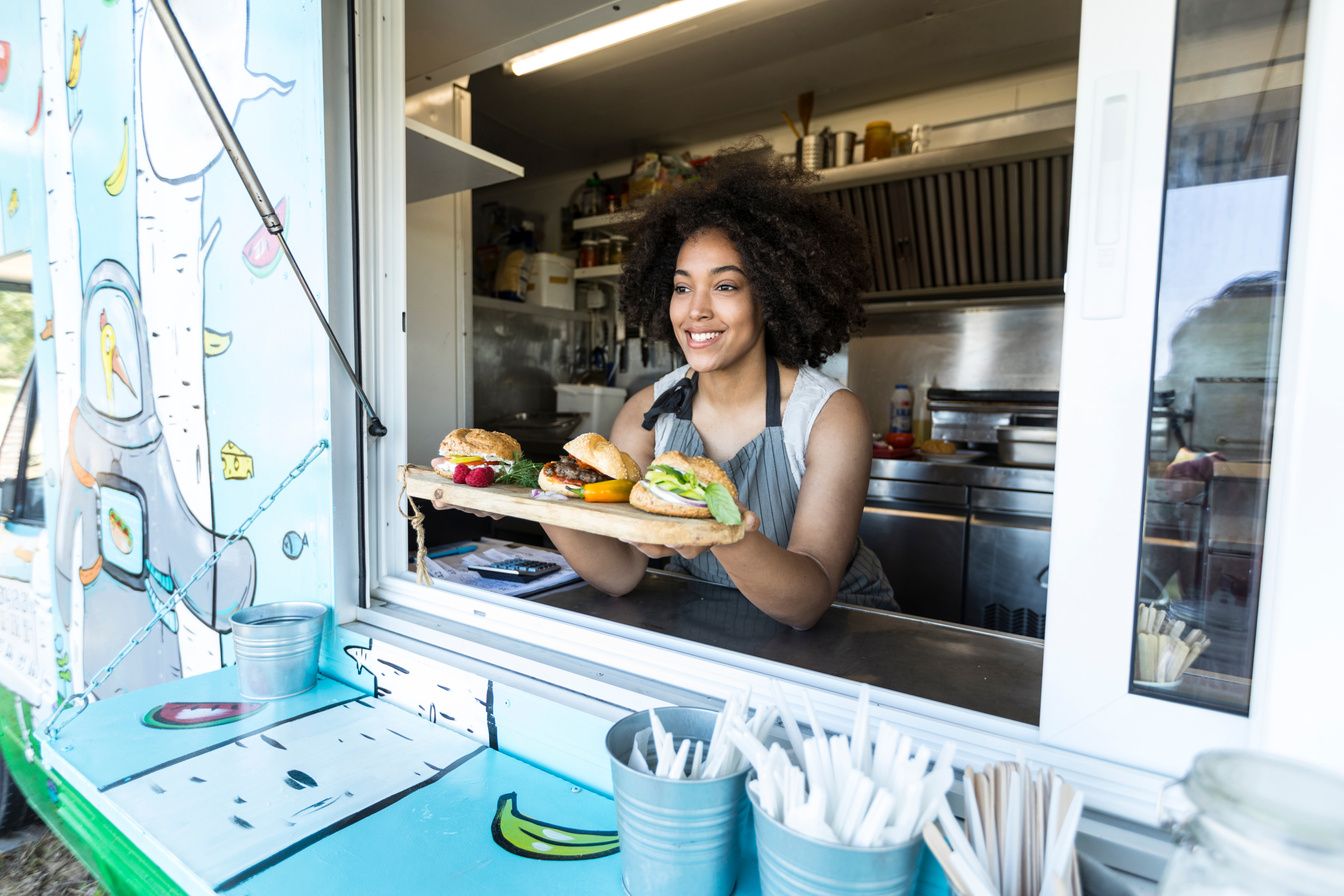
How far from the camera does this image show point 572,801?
1.06 m

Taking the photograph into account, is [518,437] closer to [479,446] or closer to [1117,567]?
[479,446]

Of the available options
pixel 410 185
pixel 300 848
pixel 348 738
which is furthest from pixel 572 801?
pixel 410 185

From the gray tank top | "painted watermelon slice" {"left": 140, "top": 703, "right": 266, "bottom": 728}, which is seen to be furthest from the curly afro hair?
"painted watermelon slice" {"left": 140, "top": 703, "right": 266, "bottom": 728}

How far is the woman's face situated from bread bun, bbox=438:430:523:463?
1.93 ft

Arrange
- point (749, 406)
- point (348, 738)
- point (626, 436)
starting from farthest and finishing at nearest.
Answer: point (626, 436) → point (749, 406) → point (348, 738)

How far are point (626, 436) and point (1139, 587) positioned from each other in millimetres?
1493

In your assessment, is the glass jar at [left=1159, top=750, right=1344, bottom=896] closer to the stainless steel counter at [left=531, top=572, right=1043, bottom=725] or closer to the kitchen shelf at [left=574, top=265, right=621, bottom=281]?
the stainless steel counter at [left=531, top=572, right=1043, bottom=725]

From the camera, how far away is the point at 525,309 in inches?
168

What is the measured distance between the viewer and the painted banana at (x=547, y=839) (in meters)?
0.94

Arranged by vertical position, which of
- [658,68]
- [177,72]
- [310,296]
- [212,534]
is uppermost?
[658,68]

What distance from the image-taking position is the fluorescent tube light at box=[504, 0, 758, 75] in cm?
279

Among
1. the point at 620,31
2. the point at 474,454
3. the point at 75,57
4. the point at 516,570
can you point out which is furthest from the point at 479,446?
the point at 75,57

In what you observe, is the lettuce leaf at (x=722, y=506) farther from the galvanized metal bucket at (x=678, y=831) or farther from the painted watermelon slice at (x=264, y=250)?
the painted watermelon slice at (x=264, y=250)

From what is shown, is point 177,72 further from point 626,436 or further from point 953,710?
point 953,710
